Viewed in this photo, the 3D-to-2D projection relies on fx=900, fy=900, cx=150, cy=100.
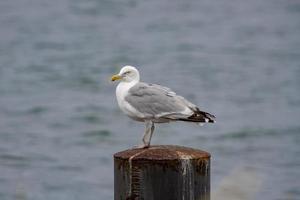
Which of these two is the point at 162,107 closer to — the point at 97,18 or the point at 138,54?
the point at 138,54

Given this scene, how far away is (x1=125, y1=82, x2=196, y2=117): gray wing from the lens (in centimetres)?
459

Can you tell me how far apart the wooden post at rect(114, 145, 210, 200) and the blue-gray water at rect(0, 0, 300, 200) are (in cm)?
535

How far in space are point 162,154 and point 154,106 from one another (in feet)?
3.34

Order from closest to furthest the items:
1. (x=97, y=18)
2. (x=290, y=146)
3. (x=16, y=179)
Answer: (x=16, y=179)
(x=290, y=146)
(x=97, y=18)

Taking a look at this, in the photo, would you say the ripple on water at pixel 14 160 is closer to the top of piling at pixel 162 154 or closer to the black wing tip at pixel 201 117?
the black wing tip at pixel 201 117

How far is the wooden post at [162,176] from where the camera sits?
3.57 metres

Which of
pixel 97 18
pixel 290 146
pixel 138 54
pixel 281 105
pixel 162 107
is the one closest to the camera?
pixel 162 107

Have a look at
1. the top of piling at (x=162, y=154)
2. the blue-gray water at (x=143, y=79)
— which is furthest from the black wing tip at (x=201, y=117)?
the blue-gray water at (x=143, y=79)

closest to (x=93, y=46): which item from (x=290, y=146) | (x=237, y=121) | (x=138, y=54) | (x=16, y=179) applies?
(x=138, y=54)

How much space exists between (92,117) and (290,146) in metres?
3.08

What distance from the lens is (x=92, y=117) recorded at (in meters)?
13.6

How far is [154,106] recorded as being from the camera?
15.4 ft

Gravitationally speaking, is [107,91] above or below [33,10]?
below

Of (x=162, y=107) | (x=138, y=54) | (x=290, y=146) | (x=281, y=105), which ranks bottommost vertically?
(x=162, y=107)
